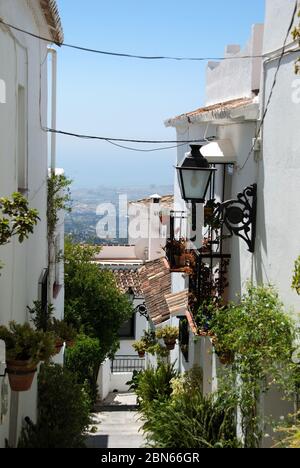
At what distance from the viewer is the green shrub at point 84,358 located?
17562 millimetres

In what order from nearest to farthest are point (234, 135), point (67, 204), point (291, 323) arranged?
point (291, 323)
point (234, 135)
point (67, 204)

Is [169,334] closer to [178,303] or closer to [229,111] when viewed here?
[178,303]

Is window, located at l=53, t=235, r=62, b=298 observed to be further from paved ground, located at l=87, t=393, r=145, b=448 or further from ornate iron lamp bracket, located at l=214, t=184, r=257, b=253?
ornate iron lamp bracket, located at l=214, t=184, r=257, b=253

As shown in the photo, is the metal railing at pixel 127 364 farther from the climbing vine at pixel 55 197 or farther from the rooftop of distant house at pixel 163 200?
the climbing vine at pixel 55 197

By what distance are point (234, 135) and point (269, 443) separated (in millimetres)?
4701

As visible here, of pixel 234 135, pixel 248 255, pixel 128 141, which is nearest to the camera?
pixel 248 255

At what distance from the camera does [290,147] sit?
7363 millimetres

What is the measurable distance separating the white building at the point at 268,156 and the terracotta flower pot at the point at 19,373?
8.95ft

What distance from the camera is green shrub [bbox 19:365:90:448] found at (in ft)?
31.0

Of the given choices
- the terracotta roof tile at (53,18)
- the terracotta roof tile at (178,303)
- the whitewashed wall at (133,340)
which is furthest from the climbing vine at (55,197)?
the whitewashed wall at (133,340)

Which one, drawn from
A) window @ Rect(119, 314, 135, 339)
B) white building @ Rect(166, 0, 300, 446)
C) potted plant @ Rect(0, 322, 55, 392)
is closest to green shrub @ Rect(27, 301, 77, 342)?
white building @ Rect(166, 0, 300, 446)

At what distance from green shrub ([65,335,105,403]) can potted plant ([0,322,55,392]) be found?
10.3 m
